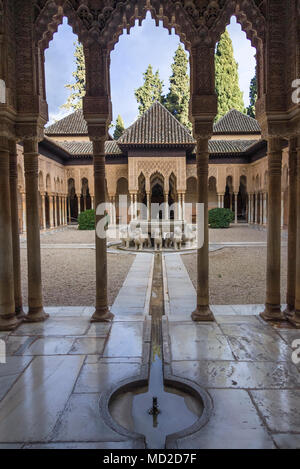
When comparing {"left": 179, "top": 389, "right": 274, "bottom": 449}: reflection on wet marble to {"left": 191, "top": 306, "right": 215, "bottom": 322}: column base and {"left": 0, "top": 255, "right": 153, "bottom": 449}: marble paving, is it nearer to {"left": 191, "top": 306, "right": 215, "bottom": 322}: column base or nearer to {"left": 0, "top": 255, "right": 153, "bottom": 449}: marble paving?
{"left": 0, "top": 255, "right": 153, "bottom": 449}: marble paving

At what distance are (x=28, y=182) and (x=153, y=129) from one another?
2285 centimetres

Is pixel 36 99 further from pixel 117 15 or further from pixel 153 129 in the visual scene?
pixel 153 129

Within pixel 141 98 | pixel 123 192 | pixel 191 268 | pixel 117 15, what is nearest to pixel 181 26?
pixel 117 15

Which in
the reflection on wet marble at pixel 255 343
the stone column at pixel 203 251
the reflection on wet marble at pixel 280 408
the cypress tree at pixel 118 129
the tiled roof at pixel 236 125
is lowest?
the reflection on wet marble at pixel 280 408

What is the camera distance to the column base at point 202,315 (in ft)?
15.6

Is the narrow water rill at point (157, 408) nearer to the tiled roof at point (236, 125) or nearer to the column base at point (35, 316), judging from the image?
the column base at point (35, 316)

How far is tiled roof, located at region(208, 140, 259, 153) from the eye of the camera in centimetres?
2691

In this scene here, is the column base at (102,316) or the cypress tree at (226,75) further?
the cypress tree at (226,75)

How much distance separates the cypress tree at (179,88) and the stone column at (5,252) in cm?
3821

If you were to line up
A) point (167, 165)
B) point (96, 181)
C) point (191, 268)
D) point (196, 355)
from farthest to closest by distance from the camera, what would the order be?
point (167, 165)
point (191, 268)
point (96, 181)
point (196, 355)

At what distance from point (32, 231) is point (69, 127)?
3002 cm

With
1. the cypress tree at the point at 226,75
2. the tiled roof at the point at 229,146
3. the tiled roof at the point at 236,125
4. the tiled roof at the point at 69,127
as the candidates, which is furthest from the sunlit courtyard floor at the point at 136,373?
the cypress tree at the point at 226,75

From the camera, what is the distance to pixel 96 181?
4895mm

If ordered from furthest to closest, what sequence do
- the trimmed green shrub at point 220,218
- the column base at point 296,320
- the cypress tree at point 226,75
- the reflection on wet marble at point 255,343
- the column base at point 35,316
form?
the cypress tree at point 226,75 < the trimmed green shrub at point 220,218 < the column base at point 35,316 < the column base at point 296,320 < the reflection on wet marble at point 255,343
